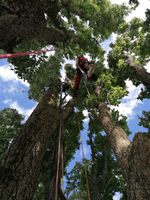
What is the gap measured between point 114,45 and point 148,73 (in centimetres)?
513

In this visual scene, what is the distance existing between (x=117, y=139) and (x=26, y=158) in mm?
4070

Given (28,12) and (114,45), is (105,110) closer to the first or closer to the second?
(28,12)

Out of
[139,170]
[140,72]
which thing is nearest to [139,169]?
[139,170]

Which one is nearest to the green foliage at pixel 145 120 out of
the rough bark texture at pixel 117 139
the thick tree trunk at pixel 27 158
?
the rough bark texture at pixel 117 139

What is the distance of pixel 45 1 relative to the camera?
37.9 feet

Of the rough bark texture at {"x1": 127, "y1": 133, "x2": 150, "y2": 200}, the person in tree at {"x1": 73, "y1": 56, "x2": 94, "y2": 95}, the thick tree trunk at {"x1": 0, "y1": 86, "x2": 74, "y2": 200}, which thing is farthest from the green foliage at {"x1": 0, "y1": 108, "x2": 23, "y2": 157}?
the rough bark texture at {"x1": 127, "y1": 133, "x2": 150, "y2": 200}

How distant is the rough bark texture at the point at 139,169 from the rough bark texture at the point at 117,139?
898 mm

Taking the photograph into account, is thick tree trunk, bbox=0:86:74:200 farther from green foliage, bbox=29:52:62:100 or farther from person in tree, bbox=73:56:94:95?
green foliage, bbox=29:52:62:100

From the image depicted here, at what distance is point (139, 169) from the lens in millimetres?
6039

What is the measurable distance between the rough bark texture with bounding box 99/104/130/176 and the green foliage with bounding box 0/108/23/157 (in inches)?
207

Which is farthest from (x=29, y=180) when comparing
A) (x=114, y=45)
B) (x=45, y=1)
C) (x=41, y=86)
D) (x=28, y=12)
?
(x=114, y=45)

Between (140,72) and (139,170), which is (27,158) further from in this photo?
(140,72)

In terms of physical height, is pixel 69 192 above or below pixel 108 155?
below

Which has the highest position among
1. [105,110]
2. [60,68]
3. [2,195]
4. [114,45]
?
[114,45]
